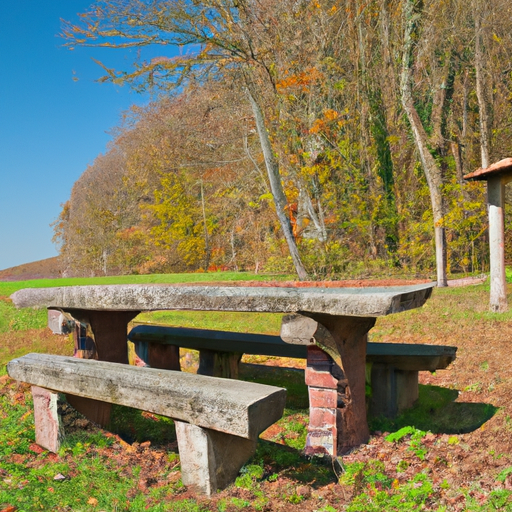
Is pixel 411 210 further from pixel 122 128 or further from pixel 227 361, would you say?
pixel 122 128

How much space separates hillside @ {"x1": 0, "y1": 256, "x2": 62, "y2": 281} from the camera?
3506cm

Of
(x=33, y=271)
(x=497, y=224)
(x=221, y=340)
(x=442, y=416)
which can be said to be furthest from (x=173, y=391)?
(x=33, y=271)

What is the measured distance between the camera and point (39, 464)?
149 inches

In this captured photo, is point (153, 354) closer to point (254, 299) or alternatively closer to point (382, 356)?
point (382, 356)

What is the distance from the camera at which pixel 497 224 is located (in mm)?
7871

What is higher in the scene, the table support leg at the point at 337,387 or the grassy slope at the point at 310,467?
the table support leg at the point at 337,387

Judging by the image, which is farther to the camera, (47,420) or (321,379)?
(47,420)

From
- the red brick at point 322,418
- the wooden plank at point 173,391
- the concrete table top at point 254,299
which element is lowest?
the red brick at point 322,418

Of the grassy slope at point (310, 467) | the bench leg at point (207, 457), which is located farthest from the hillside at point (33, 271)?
the bench leg at point (207, 457)

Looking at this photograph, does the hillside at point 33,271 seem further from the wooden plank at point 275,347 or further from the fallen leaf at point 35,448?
the fallen leaf at point 35,448

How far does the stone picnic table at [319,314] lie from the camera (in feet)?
10.7

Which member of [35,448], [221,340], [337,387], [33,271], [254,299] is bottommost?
[33,271]

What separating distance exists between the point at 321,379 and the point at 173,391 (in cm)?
115

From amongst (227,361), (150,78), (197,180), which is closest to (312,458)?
(227,361)
